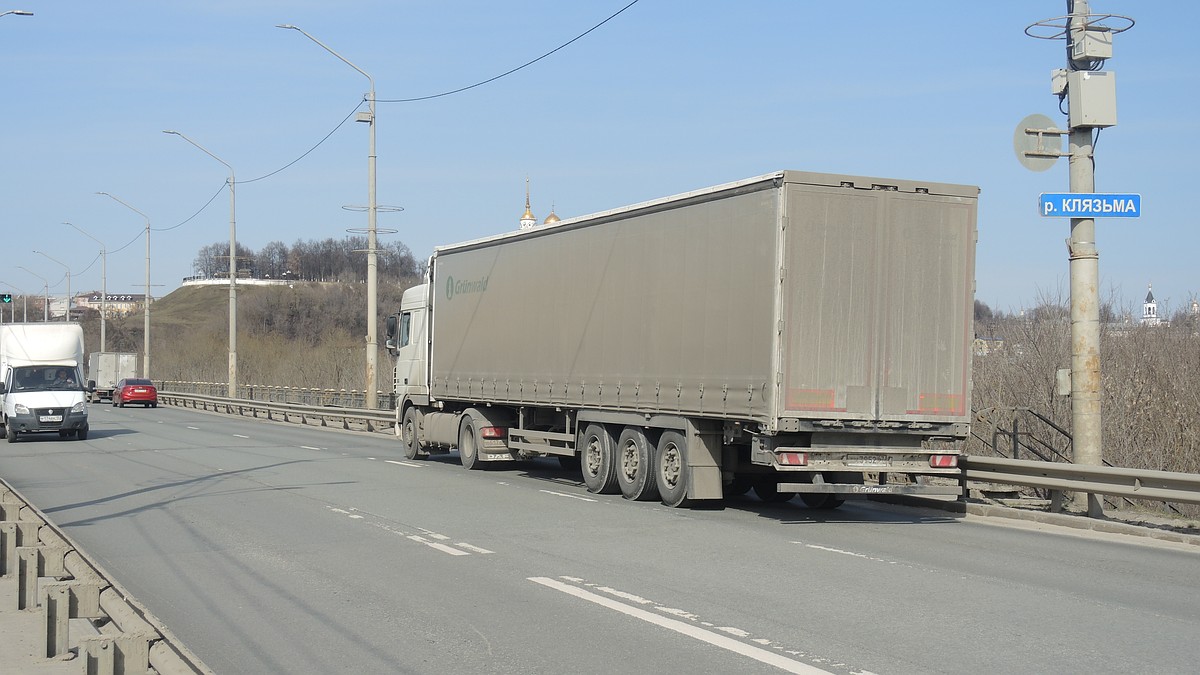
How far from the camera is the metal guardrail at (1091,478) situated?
12680 mm

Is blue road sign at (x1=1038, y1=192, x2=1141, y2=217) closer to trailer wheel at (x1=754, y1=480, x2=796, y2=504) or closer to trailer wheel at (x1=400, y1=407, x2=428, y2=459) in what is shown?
trailer wheel at (x1=754, y1=480, x2=796, y2=504)

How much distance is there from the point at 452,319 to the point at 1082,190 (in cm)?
1218

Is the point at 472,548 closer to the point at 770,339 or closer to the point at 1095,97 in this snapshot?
the point at 770,339

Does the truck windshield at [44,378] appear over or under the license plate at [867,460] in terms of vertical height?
over

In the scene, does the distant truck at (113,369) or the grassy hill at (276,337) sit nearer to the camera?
the grassy hill at (276,337)

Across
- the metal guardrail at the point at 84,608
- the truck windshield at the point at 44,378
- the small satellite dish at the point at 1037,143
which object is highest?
the small satellite dish at the point at 1037,143

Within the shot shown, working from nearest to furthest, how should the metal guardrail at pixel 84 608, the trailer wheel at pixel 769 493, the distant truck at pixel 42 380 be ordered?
the metal guardrail at pixel 84 608, the trailer wheel at pixel 769 493, the distant truck at pixel 42 380

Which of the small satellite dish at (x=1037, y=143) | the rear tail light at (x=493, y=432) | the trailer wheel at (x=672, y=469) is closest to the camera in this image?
the small satellite dish at (x=1037, y=143)

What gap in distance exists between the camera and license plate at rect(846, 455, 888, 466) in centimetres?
1403

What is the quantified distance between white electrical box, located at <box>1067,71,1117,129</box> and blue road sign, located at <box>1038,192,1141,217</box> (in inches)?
35.1

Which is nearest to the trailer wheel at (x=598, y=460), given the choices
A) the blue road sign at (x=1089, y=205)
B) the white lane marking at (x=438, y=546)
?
the white lane marking at (x=438, y=546)

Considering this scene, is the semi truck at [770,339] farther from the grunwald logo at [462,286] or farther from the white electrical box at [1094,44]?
the grunwald logo at [462,286]

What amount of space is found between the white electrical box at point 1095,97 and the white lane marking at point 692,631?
29.6ft

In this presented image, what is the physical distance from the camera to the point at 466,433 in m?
22.4
